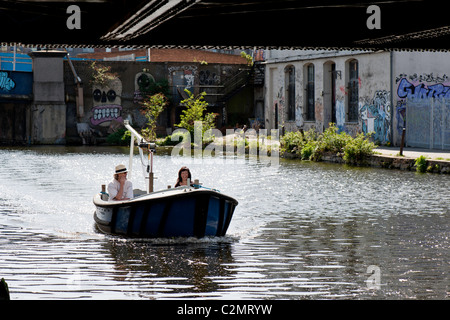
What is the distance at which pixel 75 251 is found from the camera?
13.7 m

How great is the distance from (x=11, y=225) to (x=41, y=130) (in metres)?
32.4

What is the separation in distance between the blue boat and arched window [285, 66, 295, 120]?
30.5m

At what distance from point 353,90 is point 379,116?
3.13 metres

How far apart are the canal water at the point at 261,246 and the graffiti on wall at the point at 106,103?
24895 millimetres

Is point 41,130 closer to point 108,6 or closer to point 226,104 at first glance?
point 226,104

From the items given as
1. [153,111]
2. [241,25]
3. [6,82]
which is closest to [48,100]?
[6,82]

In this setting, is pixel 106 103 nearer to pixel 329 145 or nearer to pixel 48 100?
pixel 48 100

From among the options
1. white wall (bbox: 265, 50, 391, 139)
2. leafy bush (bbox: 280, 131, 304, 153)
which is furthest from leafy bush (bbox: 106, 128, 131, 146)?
leafy bush (bbox: 280, 131, 304, 153)

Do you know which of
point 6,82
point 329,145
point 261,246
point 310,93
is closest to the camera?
point 261,246

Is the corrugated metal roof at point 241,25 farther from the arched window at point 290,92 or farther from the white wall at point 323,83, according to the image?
the arched window at point 290,92

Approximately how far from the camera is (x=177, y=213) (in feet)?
48.3

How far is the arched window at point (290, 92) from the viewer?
148 feet

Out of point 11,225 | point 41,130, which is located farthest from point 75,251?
point 41,130

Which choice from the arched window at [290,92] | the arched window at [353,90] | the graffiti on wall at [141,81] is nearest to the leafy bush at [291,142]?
the arched window at [353,90]
